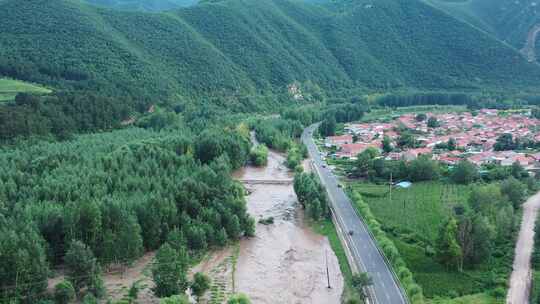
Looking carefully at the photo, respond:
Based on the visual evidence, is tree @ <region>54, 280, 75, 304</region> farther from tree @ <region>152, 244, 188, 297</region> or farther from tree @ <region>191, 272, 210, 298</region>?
tree @ <region>191, 272, 210, 298</region>

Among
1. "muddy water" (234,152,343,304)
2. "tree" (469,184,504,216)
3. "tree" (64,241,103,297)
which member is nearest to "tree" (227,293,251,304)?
"muddy water" (234,152,343,304)

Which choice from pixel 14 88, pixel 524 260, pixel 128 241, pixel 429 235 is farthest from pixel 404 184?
pixel 14 88

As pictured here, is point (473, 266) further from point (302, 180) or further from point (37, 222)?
point (37, 222)

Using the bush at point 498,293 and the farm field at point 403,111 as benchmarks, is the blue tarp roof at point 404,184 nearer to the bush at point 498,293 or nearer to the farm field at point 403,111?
the bush at point 498,293

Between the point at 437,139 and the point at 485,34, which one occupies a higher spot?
the point at 485,34

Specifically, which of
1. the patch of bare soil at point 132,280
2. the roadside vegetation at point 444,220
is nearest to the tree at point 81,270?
the patch of bare soil at point 132,280

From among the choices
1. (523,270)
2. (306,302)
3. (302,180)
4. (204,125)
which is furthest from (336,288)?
(204,125)
